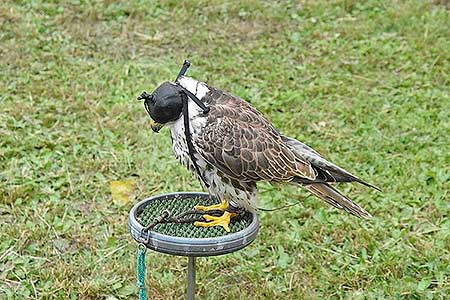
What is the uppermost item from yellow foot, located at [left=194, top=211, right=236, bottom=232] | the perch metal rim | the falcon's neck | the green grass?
the falcon's neck

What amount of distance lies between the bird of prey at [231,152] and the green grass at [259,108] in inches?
33.4

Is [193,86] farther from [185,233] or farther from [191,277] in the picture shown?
[191,277]

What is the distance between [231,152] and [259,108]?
2.79 metres

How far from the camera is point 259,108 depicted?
571 centimetres

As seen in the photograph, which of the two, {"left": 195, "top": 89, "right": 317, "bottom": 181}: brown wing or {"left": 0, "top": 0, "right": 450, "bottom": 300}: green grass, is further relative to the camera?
{"left": 0, "top": 0, "right": 450, "bottom": 300}: green grass

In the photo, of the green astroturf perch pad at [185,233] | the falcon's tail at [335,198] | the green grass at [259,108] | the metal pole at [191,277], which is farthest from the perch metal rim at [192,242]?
the green grass at [259,108]

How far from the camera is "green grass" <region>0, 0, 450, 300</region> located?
3930mm

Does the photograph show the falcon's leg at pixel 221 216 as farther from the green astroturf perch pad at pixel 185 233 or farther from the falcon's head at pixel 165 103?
the falcon's head at pixel 165 103

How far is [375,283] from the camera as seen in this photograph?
3.88 m

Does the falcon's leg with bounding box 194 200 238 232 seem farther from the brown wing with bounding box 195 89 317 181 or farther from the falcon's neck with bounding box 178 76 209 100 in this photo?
the falcon's neck with bounding box 178 76 209 100

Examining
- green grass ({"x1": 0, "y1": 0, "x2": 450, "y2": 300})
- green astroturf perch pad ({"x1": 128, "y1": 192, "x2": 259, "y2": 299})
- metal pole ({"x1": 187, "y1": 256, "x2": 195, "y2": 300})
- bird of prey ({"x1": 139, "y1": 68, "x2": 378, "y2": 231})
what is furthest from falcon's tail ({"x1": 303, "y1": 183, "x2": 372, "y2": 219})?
green grass ({"x1": 0, "y1": 0, "x2": 450, "y2": 300})

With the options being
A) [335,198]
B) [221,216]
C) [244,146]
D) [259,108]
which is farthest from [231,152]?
[259,108]

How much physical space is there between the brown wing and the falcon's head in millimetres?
149

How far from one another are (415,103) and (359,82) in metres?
0.55
